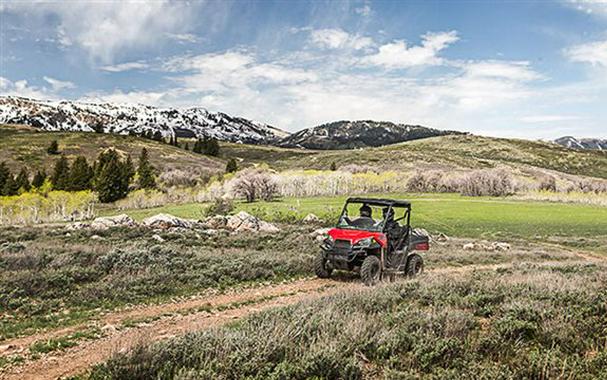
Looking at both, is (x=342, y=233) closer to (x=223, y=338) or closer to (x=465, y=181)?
(x=223, y=338)

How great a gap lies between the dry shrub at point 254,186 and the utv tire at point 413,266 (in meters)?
36.0

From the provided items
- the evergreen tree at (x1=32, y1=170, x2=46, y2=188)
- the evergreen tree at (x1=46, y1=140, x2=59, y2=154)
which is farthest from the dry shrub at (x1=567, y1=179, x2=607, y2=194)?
the evergreen tree at (x1=46, y1=140, x2=59, y2=154)

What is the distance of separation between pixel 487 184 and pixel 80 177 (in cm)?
6284

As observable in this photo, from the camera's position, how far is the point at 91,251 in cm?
1603

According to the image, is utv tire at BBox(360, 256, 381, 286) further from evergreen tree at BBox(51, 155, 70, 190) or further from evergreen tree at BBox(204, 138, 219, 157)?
evergreen tree at BBox(204, 138, 219, 157)

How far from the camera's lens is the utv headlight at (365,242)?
43.7 feet

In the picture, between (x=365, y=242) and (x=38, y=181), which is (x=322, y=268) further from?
(x=38, y=181)

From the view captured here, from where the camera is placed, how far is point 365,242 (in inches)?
525

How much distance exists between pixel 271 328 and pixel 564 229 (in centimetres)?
3485

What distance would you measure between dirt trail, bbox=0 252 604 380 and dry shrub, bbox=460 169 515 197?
2157 inches

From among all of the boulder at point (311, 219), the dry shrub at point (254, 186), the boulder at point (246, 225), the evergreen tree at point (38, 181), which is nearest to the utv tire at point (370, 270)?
the boulder at point (246, 225)

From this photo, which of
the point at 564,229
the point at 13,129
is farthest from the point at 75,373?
the point at 13,129

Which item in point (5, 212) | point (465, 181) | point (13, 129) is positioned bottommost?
point (5, 212)

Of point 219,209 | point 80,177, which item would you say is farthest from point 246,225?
point 80,177
